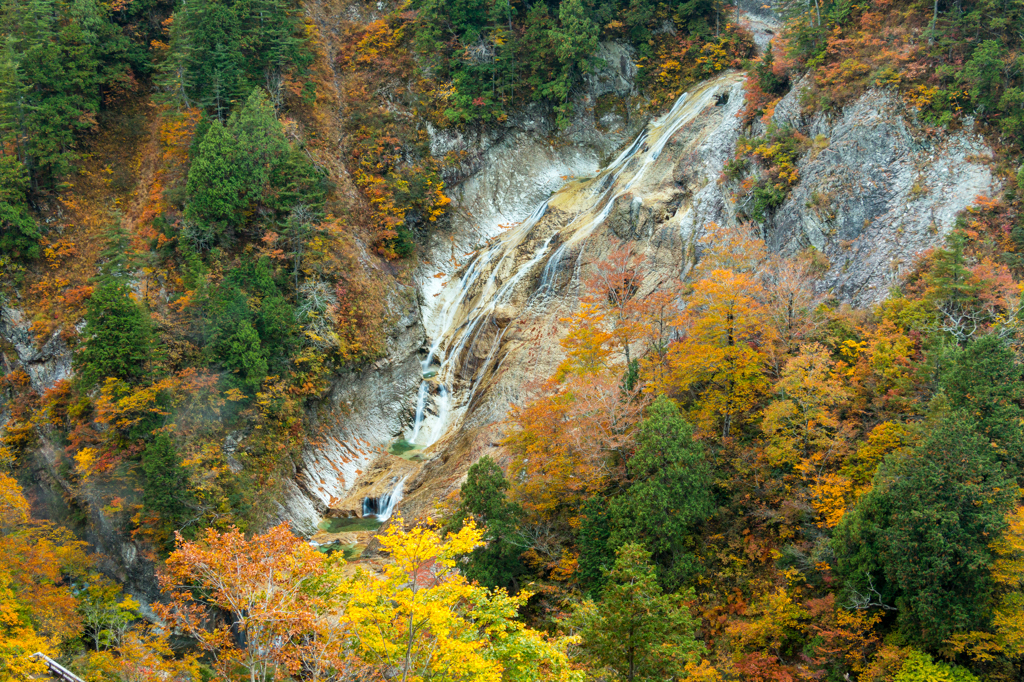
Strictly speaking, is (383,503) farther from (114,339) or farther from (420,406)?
(114,339)

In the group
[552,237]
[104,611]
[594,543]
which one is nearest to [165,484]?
[104,611]

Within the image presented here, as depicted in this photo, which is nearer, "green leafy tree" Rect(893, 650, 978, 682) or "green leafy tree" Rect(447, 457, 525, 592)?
"green leafy tree" Rect(893, 650, 978, 682)

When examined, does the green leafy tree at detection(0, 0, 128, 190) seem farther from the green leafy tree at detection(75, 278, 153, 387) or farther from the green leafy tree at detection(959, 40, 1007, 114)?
the green leafy tree at detection(959, 40, 1007, 114)

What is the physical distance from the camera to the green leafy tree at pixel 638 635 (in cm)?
1473

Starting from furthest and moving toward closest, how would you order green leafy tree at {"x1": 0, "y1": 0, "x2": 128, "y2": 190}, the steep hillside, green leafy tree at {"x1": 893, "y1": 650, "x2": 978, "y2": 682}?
green leafy tree at {"x1": 0, "y1": 0, "x2": 128, "y2": 190} < the steep hillside < green leafy tree at {"x1": 893, "y1": 650, "x2": 978, "y2": 682}

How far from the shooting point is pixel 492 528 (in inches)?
789

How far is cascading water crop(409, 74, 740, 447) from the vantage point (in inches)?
1310

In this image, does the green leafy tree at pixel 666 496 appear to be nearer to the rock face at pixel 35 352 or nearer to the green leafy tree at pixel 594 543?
the green leafy tree at pixel 594 543

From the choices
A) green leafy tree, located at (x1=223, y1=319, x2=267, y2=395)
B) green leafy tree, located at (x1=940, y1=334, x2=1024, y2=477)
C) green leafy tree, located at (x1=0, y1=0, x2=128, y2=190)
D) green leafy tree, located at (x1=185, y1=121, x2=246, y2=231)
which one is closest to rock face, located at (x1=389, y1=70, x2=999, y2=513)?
green leafy tree, located at (x1=940, y1=334, x2=1024, y2=477)

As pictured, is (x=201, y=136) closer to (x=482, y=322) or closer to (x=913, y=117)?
(x=482, y=322)

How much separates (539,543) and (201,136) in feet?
92.6

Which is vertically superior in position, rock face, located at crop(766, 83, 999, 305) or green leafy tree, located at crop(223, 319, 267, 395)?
green leafy tree, located at crop(223, 319, 267, 395)

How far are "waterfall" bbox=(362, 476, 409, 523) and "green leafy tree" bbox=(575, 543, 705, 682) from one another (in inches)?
620

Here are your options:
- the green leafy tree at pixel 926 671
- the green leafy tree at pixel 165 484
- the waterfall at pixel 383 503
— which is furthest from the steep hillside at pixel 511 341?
the waterfall at pixel 383 503
